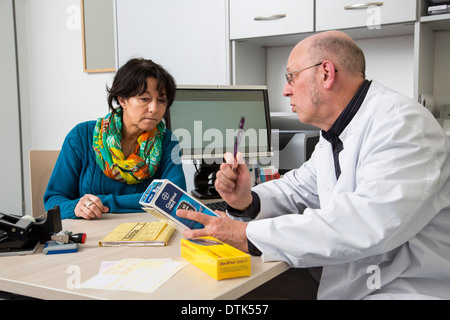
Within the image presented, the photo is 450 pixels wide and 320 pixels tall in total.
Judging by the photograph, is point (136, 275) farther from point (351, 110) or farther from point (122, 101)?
point (122, 101)

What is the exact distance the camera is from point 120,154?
182cm

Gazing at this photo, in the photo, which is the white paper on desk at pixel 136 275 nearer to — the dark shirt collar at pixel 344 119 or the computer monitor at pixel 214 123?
the dark shirt collar at pixel 344 119

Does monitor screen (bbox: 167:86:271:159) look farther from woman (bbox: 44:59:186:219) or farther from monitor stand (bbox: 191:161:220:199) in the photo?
woman (bbox: 44:59:186:219)

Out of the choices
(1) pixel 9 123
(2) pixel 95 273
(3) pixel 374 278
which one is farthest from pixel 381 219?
(1) pixel 9 123

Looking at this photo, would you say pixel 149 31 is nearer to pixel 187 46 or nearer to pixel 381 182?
pixel 187 46

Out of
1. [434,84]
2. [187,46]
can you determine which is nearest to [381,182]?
[434,84]

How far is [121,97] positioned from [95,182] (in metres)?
0.38

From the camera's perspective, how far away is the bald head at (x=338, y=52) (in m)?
1.31

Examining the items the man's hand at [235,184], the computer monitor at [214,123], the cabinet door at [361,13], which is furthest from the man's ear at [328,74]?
the cabinet door at [361,13]

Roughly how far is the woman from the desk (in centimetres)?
52

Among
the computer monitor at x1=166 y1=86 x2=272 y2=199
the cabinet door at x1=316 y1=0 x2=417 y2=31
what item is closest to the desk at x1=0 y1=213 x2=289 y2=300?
the computer monitor at x1=166 y1=86 x2=272 y2=199

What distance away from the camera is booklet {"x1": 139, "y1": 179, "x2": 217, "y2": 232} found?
3.93 feet

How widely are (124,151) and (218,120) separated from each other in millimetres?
520

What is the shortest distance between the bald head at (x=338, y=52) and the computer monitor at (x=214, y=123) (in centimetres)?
92
